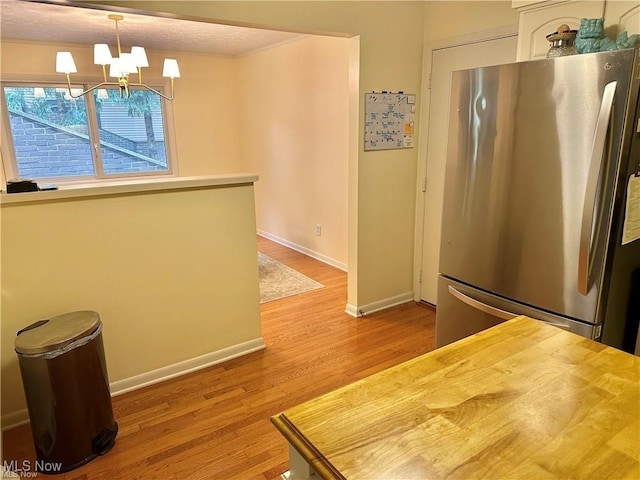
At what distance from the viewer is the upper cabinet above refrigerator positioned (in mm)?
1839

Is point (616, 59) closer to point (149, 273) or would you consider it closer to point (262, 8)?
point (262, 8)

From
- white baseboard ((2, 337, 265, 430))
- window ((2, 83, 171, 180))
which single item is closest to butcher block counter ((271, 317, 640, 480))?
white baseboard ((2, 337, 265, 430))

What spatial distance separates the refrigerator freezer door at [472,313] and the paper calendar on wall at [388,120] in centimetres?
130

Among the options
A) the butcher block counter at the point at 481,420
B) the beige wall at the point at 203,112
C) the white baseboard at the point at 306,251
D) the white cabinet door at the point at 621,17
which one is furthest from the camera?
the beige wall at the point at 203,112

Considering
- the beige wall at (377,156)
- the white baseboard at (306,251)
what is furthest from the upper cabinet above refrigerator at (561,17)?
the white baseboard at (306,251)

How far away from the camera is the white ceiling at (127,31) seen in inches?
141

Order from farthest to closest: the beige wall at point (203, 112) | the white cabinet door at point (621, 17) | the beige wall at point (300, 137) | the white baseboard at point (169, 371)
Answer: the beige wall at point (203, 112) < the beige wall at point (300, 137) < the white baseboard at point (169, 371) < the white cabinet door at point (621, 17)

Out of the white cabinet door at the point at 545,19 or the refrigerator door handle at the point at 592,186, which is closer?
the refrigerator door handle at the point at 592,186

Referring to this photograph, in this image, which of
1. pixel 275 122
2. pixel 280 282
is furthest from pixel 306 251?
pixel 275 122

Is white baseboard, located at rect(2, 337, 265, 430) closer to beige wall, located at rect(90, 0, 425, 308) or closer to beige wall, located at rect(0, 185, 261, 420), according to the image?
beige wall, located at rect(0, 185, 261, 420)

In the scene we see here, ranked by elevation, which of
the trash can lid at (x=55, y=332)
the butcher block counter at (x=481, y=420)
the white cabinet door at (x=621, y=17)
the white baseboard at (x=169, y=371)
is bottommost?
A: the white baseboard at (x=169, y=371)

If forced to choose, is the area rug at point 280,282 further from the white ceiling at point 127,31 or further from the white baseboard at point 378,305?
the white ceiling at point 127,31

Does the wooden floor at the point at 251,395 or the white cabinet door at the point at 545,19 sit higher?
the white cabinet door at the point at 545,19

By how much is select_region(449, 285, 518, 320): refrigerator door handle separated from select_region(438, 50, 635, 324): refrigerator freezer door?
0.08m
